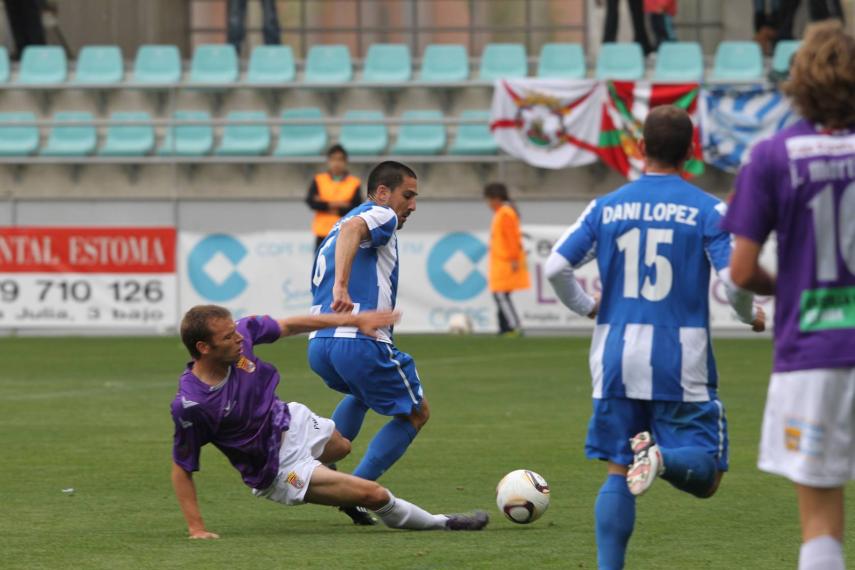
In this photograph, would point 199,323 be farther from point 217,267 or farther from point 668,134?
point 217,267

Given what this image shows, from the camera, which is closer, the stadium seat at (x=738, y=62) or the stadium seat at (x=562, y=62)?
the stadium seat at (x=738, y=62)

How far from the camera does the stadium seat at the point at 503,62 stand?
23.9 meters

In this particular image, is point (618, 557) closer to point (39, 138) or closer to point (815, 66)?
point (815, 66)

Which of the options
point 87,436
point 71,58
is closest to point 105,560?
point 87,436

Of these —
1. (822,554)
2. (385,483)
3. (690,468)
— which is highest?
(822,554)

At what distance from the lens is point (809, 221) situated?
14.6ft

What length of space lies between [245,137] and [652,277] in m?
18.1

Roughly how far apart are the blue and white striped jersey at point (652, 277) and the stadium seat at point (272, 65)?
18.7m

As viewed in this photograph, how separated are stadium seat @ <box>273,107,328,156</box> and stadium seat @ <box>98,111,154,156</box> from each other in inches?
70.2

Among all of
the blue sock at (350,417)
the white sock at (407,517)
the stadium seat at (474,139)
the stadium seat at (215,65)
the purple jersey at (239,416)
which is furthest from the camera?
the stadium seat at (215,65)

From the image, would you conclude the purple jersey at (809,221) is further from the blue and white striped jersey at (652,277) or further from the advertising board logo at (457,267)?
the advertising board logo at (457,267)

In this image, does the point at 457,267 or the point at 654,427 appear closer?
the point at 654,427

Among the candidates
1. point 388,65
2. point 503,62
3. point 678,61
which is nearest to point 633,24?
point 678,61

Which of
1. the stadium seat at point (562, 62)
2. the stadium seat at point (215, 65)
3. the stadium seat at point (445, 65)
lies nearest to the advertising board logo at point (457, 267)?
the stadium seat at point (445, 65)
